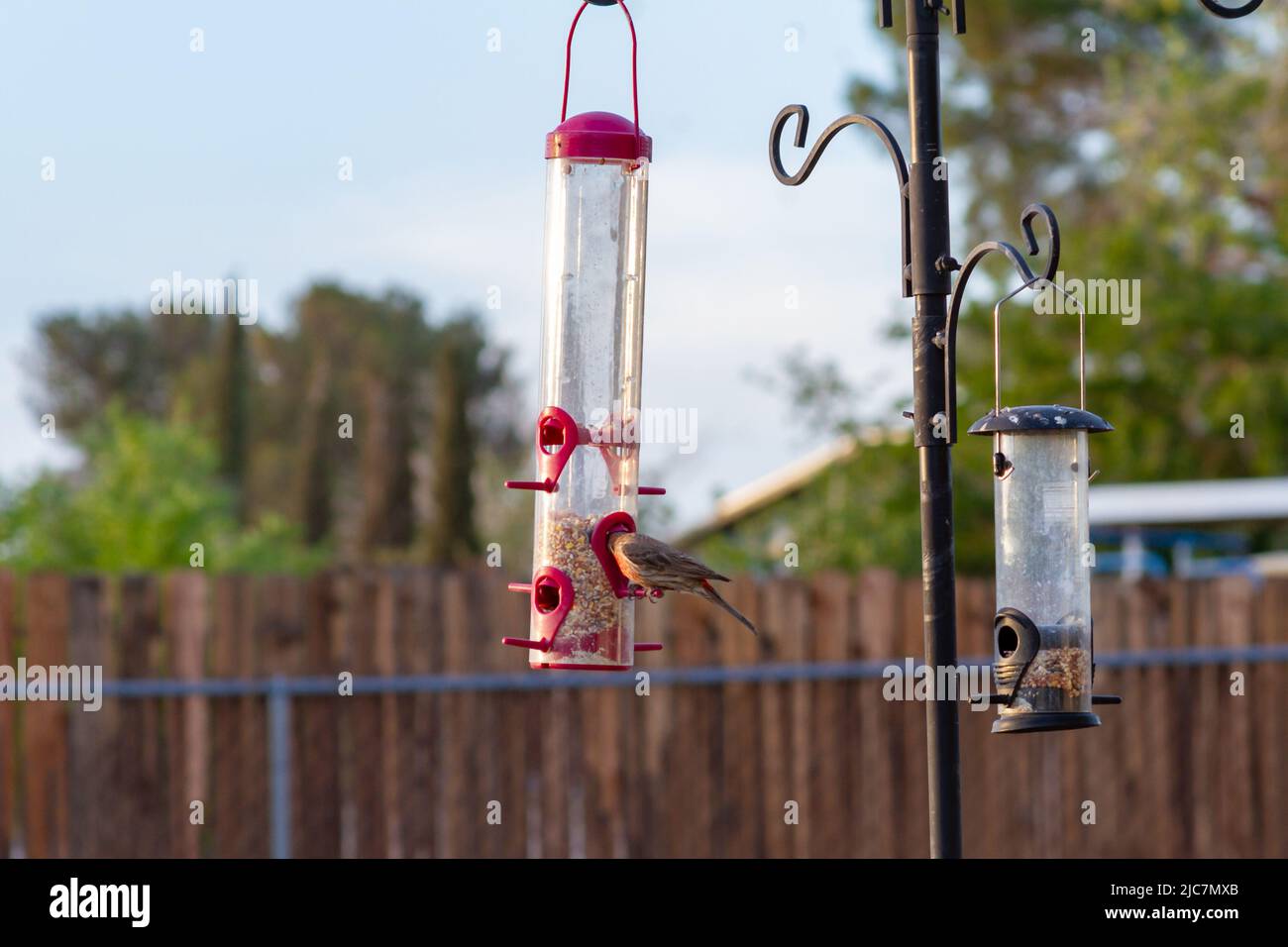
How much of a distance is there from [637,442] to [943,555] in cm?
120

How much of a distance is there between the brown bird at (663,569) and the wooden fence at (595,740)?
427 cm

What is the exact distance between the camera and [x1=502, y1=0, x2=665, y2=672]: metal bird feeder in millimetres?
4820

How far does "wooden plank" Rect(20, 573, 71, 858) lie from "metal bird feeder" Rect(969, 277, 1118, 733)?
5.04 meters

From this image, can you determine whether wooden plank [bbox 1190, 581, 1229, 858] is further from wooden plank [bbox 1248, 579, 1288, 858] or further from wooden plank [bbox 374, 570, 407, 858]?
wooden plank [bbox 374, 570, 407, 858]

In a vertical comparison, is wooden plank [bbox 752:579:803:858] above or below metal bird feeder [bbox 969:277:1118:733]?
below

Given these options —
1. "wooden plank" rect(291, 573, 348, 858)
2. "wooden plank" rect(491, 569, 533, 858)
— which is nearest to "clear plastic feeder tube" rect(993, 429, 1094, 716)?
"wooden plank" rect(491, 569, 533, 858)

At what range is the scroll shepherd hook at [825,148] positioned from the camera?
→ 4.15 meters

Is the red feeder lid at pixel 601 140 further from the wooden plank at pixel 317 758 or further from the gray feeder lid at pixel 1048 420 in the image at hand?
the wooden plank at pixel 317 758

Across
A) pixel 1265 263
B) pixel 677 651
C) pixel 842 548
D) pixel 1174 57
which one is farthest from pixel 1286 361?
pixel 677 651

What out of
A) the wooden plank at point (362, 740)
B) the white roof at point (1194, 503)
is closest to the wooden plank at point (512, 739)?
the wooden plank at point (362, 740)

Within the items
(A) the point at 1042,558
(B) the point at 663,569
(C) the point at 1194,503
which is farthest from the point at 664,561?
(C) the point at 1194,503

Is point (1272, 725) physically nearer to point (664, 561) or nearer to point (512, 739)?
point (512, 739)
